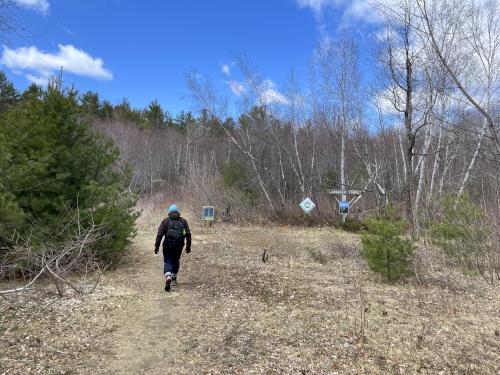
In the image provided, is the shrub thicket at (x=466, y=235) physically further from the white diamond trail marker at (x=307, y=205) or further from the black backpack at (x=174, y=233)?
the white diamond trail marker at (x=307, y=205)

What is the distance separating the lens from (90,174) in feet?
35.3

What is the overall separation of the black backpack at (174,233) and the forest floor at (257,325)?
0.96 m

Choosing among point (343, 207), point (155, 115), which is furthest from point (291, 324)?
point (155, 115)

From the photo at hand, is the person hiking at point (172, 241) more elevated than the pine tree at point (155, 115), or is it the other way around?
the pine tree at point (155, 115)

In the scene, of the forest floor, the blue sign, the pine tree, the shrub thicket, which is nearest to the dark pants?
the forest floor

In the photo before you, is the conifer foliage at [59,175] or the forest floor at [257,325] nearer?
the forest floor at [257,325]

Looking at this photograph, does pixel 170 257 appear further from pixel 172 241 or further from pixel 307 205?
pixel 307 205

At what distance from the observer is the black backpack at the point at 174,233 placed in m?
8.71

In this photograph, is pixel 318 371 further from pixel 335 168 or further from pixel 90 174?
pixel 335 168

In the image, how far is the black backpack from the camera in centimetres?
871

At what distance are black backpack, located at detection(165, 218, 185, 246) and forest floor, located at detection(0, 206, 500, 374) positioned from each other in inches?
37.7

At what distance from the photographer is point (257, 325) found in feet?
21.2

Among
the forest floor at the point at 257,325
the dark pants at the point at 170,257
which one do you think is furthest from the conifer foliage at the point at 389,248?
the dark pants at the point at 170,257

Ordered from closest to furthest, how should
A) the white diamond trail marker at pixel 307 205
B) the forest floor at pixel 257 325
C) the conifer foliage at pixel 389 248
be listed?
the forest floor at pixel 257 325 < the conifer foliage at pixel 389 248 < the white diamond trail marker at pixel 307 205
